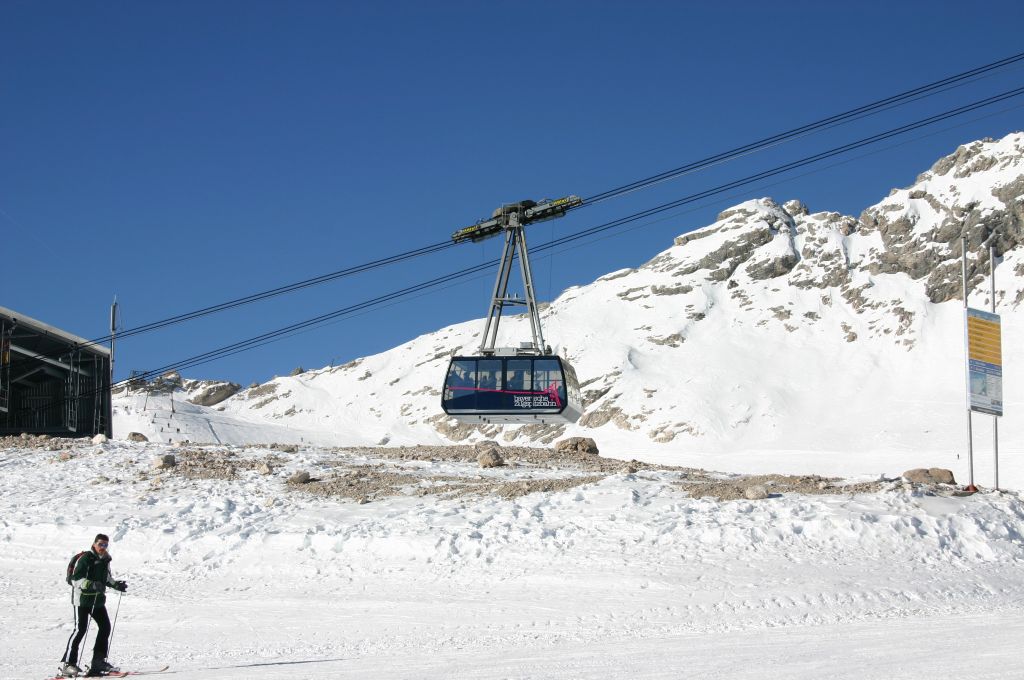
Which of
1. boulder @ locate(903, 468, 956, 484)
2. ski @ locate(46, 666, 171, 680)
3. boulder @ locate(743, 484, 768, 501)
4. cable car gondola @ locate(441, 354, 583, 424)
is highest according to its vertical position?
cable car gondola @ locate(441, 354, 583, 424)

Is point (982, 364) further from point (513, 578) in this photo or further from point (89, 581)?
point (89, 581)

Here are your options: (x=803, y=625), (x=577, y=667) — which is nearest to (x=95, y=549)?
(x=577, y=667)

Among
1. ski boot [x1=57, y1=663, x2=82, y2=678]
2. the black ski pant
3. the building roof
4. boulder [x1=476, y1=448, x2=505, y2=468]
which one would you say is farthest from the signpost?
the building roof

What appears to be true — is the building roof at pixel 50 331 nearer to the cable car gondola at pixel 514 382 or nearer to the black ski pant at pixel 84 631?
the cable car gondola at pixel 514 382

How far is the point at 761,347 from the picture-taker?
13750 centimetres

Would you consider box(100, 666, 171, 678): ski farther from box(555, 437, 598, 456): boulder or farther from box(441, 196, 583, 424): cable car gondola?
box(555, 437, 598, 456): boulder

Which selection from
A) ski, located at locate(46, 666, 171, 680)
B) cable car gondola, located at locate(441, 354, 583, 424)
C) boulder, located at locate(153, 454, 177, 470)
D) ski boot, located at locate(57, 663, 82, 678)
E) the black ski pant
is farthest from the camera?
boulder, located at locate(153, 454, 177, 470)

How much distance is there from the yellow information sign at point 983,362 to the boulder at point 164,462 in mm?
23258

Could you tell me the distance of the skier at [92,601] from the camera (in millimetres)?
13945

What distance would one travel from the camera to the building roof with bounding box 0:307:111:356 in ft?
163

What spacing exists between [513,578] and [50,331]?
3873cm

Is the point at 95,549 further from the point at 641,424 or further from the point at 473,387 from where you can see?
the point at 641,424

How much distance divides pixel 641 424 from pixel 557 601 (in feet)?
327

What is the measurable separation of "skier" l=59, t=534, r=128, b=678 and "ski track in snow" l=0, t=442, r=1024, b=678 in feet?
2.97
